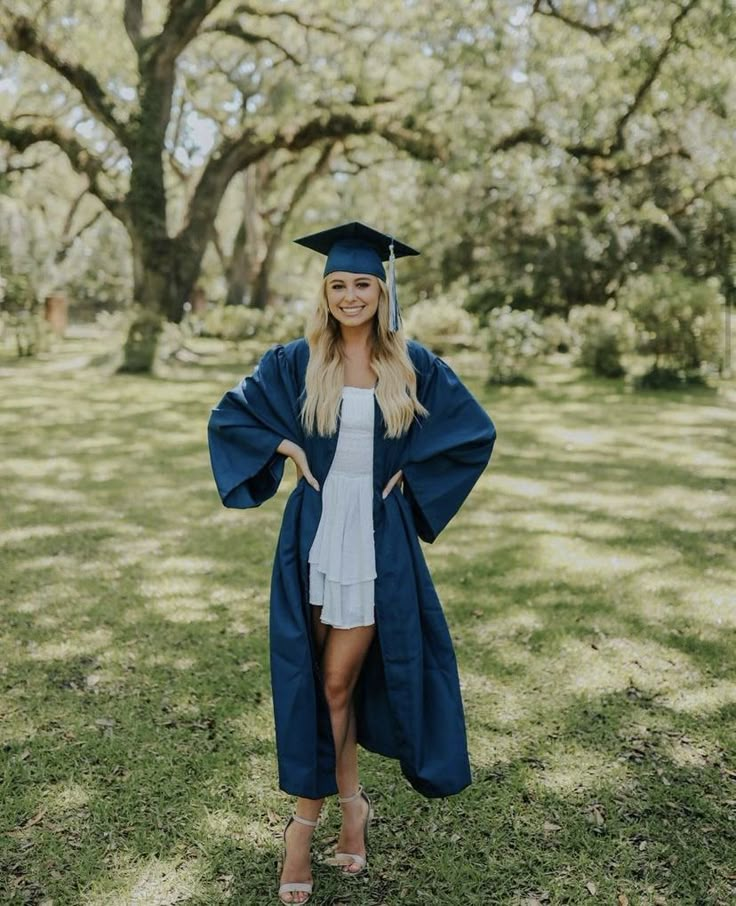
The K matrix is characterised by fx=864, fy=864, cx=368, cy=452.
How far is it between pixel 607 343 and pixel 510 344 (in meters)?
2.26

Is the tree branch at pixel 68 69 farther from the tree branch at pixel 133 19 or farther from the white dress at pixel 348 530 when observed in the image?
the white dress at pixel 348 530

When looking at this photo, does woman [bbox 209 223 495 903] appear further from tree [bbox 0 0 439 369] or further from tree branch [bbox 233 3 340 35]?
tree branch [bbox 233 3 340 35]

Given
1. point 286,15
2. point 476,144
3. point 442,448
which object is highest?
point 286,15

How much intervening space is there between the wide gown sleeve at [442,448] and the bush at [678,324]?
12155 mm

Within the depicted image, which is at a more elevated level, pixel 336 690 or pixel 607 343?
pixel 607 343

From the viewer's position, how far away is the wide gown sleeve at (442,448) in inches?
115

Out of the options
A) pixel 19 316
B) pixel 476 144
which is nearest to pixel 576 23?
pixel 476 144

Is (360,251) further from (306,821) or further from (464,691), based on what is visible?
(464,691)

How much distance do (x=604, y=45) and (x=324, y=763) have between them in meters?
14.0

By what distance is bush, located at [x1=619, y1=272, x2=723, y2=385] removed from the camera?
1409 cm

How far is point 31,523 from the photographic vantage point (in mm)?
6789

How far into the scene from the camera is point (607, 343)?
15.7 m

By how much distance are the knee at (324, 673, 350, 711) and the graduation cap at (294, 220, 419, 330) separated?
1.18m

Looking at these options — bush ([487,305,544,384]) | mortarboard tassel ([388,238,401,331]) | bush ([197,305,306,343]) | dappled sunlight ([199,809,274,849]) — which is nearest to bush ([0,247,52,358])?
bush ([197,305,306,343])
